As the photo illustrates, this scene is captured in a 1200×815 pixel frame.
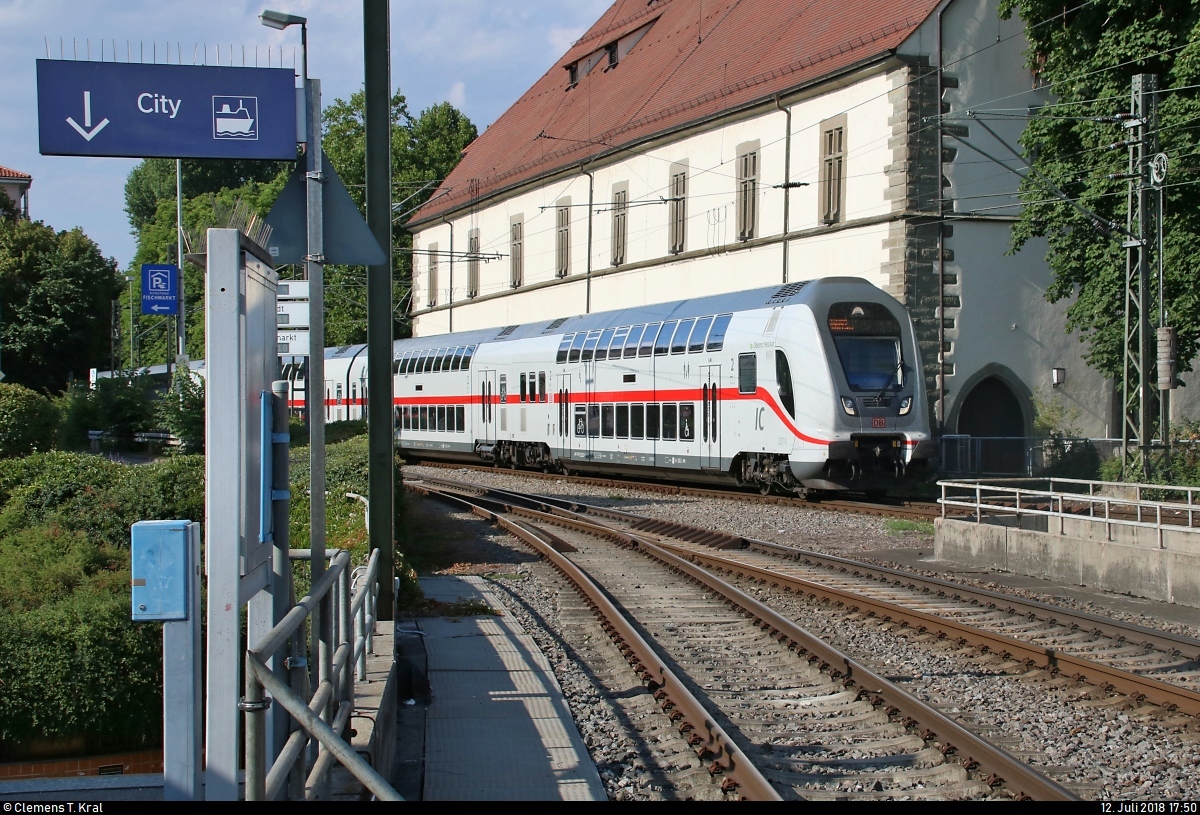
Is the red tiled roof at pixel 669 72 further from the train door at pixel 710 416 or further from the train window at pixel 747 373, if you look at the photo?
the train window at pixel 747 373

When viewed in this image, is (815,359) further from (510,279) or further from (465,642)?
(510,279)

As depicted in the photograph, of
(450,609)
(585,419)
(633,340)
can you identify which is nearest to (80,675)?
(450,609)

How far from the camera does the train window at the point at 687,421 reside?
2455 centimetres

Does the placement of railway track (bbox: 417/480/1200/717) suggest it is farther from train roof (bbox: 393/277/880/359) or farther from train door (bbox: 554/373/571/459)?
train door (bbox: 554/373/571/459)

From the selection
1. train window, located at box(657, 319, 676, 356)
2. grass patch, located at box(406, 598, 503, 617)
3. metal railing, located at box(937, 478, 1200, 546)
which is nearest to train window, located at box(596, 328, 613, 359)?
train window, located at box(657, 319, 676, 356)

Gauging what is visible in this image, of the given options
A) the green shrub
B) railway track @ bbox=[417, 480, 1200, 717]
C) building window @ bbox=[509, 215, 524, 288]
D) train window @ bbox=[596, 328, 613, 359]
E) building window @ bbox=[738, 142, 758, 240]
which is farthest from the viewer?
building window @ bbox=[509, 215, 524, 288]

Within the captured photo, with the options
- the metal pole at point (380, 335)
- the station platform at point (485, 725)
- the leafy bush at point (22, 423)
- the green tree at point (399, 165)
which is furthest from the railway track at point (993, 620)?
the green tree at point (399, 165)

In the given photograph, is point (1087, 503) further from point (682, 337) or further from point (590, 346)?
point (590, 346)

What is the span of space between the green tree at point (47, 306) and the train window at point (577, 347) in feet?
74.5

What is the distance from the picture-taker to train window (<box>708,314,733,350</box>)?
917 inches

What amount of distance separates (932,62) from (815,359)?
40.3 ft

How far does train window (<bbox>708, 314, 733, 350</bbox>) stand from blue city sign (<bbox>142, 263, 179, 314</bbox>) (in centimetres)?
1077

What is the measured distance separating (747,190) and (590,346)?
917 cm

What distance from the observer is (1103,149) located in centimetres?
2469
